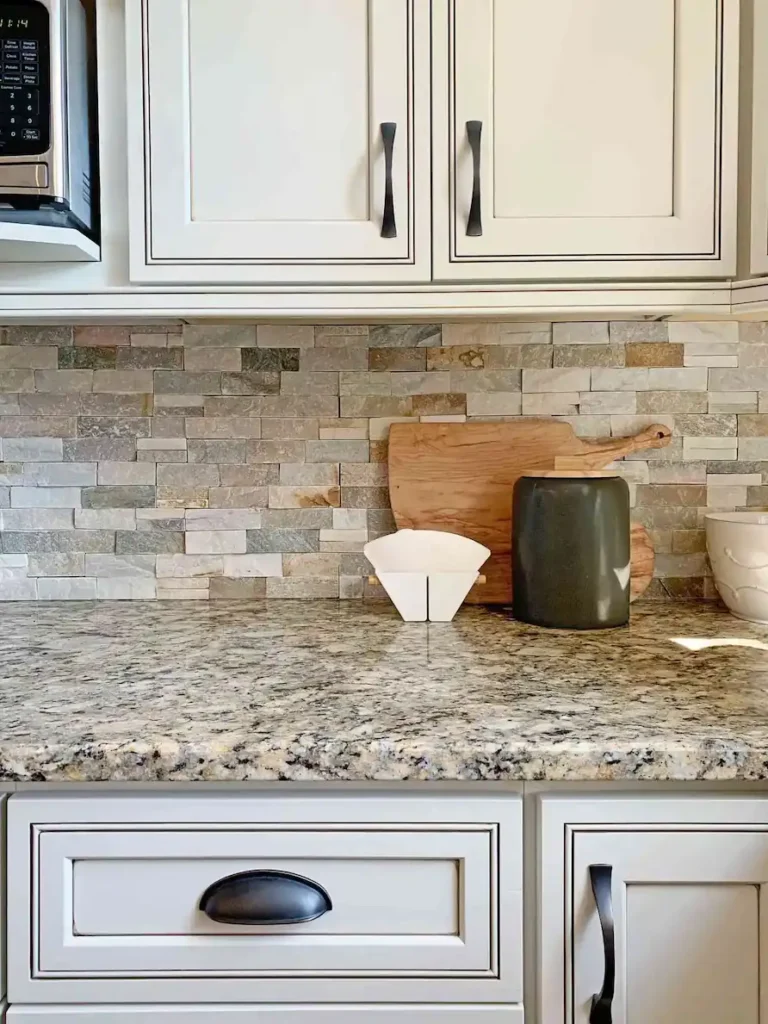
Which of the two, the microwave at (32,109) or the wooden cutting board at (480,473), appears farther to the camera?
the wooden cutting board at (480,473)

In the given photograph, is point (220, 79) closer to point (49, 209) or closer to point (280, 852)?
point (49, 209)

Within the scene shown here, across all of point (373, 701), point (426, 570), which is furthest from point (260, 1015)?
point (426, 570)

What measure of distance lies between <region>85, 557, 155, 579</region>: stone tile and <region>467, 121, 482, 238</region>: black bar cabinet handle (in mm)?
815

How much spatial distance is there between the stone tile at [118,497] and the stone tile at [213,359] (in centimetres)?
23

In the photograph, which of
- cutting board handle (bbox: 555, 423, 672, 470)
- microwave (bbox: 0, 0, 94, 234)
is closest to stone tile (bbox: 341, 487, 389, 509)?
cutting board handle (bbox: 555, 423, 672, 470)

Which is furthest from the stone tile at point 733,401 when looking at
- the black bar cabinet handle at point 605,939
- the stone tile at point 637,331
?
the black bar cabinet handle at point 605,939

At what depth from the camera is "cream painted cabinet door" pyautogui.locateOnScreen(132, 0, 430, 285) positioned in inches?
46.9

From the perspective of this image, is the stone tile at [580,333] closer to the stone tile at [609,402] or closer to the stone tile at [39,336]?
the stone tile at [609,402]

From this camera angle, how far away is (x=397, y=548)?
54.9 inches

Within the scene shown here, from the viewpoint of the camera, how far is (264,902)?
85 cm

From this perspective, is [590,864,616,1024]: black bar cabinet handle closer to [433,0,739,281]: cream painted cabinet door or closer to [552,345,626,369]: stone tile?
[433,0,739,281]: cream painted cabinet door

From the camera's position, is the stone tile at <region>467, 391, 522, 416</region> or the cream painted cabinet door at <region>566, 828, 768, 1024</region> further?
the stone tile at <region>467, 391, 522, 416</region>

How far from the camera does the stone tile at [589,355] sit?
1523mm

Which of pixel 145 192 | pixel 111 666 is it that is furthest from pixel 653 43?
pixel 111 666
